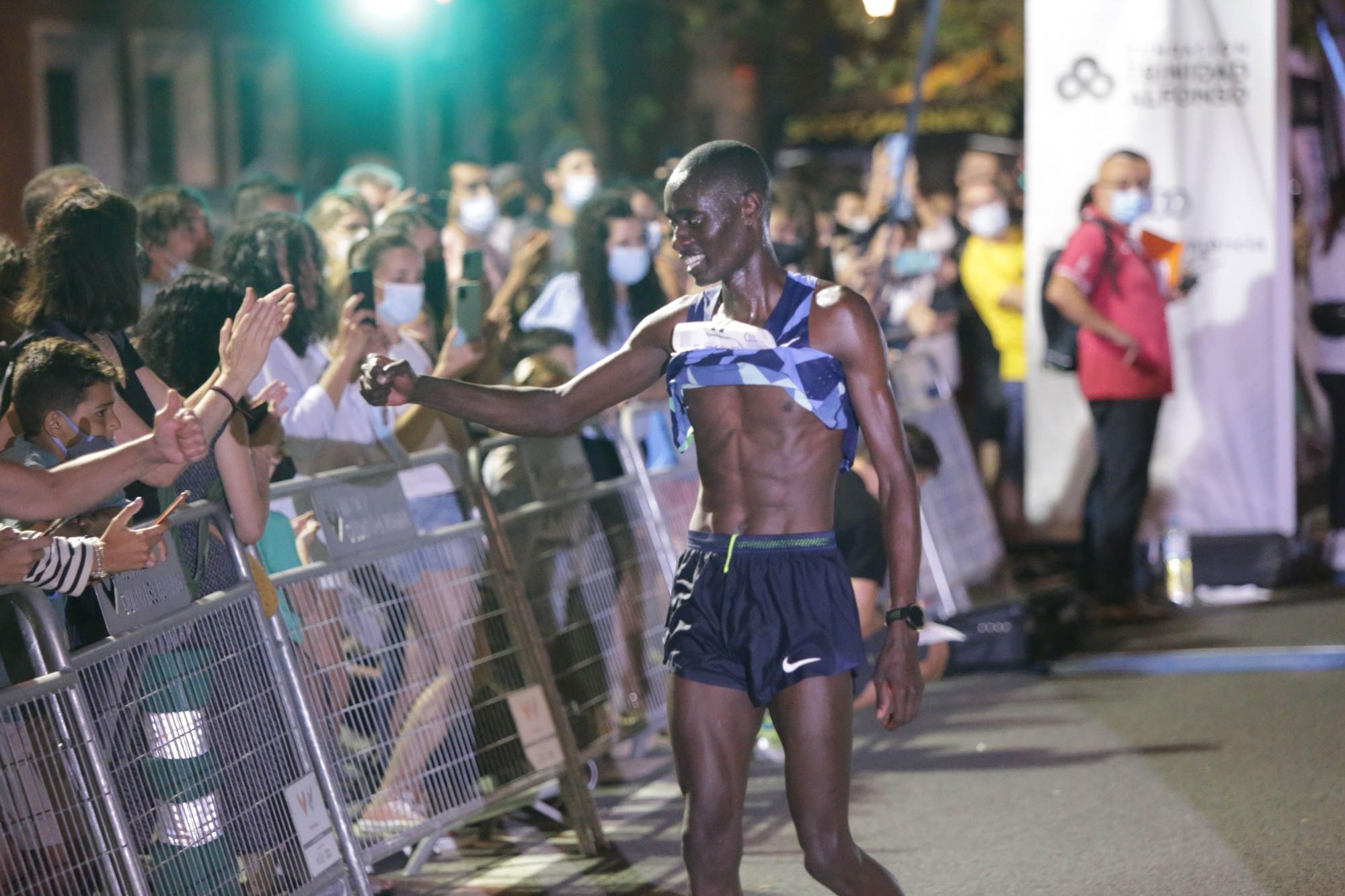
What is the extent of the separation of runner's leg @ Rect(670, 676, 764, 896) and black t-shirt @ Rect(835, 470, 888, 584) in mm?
2516

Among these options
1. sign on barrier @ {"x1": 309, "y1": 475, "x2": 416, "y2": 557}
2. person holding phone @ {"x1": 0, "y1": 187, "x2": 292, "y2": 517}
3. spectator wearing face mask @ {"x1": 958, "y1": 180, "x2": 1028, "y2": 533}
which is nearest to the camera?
person holding phone @ {"x1": 0, "y1": 187, "x2": 292, "y2": 517}

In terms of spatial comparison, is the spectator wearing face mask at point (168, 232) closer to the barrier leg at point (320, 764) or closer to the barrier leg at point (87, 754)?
the barrier leg at point (320, 764)

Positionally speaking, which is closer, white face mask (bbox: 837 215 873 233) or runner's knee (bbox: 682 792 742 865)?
runner's knee (bbox: 682 792 742 865)

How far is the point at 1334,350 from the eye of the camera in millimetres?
11062

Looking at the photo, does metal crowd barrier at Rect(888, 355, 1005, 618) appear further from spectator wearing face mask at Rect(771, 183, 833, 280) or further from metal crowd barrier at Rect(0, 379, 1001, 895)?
metal crowd barrier at Rect(0, 379, 1001, 895)

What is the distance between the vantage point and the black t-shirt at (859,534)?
7.03 metres

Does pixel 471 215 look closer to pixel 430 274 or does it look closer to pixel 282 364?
pixel 430 274

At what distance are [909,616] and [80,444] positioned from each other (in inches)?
86.0

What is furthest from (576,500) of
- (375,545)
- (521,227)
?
(521,227)

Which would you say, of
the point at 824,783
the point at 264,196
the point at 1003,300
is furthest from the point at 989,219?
the point at 824,783

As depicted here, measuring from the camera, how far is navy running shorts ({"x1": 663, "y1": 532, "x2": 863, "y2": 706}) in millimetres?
4484

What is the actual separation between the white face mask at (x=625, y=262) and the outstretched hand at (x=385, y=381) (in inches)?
162

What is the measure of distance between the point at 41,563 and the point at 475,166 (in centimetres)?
688

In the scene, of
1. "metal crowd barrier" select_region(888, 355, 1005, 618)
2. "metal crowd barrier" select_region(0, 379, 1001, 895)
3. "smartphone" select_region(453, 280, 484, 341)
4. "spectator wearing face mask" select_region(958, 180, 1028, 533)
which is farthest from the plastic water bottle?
"smartphone" select_region(453, 280, 484, 341)
